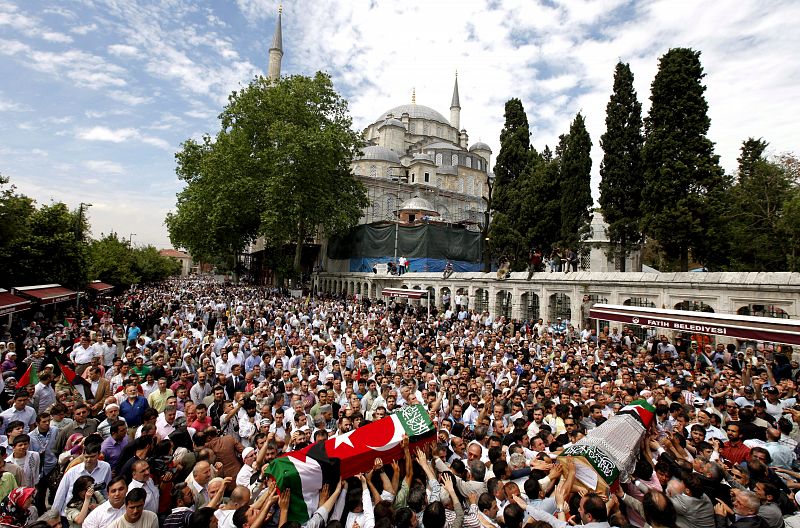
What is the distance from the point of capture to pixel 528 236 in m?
23.3

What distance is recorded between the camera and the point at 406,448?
385 cm

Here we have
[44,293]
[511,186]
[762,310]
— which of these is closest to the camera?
[762,310]

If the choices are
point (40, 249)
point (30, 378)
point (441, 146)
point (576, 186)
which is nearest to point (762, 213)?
point (576, 186)

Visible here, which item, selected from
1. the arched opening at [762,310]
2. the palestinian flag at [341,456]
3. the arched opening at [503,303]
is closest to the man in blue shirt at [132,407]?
the palestinian flag at [341,456]

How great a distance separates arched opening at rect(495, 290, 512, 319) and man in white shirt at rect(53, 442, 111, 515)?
18034mm

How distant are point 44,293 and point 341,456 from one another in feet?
59.5

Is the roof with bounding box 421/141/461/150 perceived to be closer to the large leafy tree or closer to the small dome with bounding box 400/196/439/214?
the small dome with bounding box 400/196/439/214

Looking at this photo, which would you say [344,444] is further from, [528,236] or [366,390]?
[528,236]

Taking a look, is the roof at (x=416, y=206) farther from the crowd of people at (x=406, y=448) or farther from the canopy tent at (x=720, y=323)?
the crowd of people at (x=406, y=448)

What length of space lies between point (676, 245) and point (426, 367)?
1373cm

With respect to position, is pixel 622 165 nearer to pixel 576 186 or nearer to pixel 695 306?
pixel 576 186

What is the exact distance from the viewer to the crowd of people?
338cm

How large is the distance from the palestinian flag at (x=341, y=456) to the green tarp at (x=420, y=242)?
28900mm

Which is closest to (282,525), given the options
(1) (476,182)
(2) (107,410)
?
(2) (107,410)
